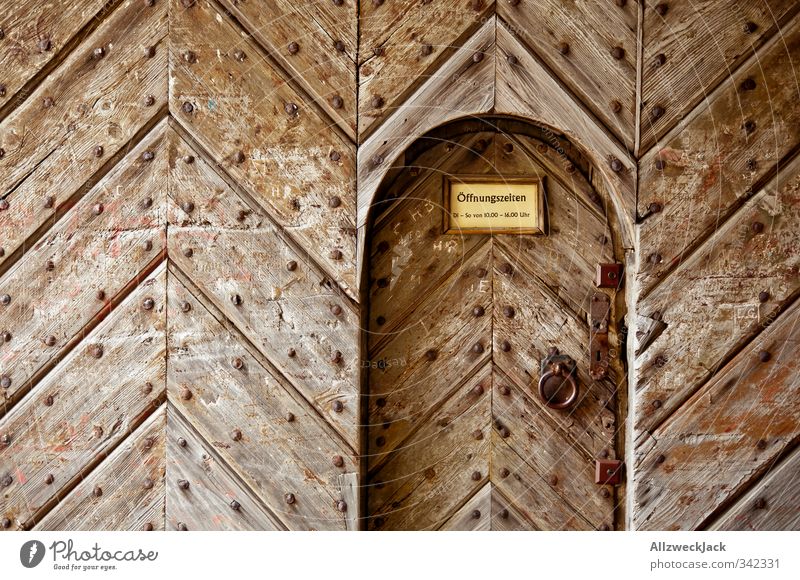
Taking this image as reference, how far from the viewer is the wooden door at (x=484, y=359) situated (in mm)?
1940

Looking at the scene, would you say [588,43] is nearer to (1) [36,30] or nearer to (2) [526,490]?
(2) [526,490]

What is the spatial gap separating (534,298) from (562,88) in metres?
0.61

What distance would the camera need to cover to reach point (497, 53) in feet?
6.12

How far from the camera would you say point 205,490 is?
1.94m

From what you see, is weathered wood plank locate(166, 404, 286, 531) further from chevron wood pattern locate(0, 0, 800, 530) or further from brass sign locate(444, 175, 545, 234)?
brass sign locate(444, 175, 545, 234)

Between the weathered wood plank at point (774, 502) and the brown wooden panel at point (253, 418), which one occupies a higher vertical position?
the brown wooden panel at point (253, 418)

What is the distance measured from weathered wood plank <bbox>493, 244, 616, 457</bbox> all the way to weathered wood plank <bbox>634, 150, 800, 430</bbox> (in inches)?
4.8

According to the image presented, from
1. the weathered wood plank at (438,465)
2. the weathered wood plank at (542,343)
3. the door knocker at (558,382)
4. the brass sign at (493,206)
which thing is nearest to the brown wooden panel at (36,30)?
the brass sign at (493,206)

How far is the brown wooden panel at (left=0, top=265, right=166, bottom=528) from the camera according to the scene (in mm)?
1926

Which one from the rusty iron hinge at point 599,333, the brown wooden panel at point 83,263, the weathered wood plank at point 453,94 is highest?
the weathered wood plank at point 453,94
